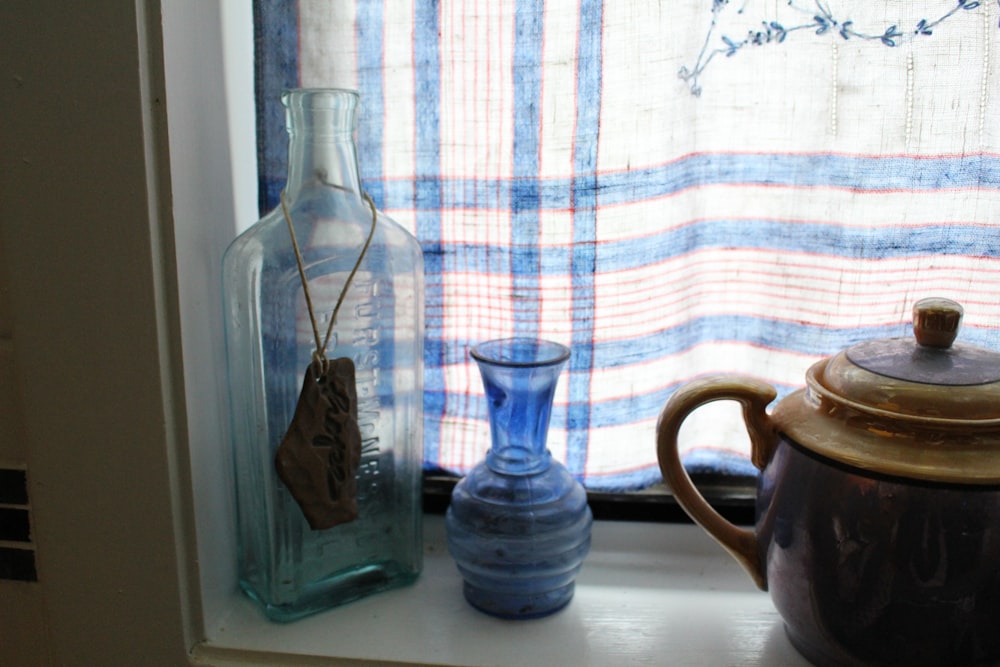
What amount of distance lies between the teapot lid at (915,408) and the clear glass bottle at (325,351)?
309mm

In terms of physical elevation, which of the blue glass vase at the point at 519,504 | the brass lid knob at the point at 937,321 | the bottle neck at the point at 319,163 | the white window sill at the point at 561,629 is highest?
the bottle neck at the point at 319,163

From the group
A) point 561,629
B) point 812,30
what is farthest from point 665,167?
point 561,629

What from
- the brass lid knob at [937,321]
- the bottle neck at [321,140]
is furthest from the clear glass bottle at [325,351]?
the brass lid knob at [937,321]

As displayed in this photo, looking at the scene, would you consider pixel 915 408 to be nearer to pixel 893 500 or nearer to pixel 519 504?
pixel 893 500

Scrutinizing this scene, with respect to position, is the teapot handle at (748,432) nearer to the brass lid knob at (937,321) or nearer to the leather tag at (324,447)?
the brass lid knob at (937,321)

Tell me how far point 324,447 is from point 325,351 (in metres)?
0.08

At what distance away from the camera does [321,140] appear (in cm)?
65

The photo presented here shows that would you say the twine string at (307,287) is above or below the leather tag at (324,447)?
above

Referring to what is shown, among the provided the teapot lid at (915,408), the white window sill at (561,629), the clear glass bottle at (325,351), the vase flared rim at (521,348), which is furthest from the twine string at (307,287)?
the teapot lid at (915,408)

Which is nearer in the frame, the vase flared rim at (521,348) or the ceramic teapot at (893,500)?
the ceramic teapot at (893,500)

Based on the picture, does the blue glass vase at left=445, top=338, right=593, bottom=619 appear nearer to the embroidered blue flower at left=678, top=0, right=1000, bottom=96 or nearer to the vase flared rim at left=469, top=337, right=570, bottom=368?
the vase flared rim at left=469, top=337, right=570, bottom=368

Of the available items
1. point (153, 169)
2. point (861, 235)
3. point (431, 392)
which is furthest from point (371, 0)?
point (861, 235)

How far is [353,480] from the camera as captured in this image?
652 millimetres

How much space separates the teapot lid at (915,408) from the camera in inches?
20.8
